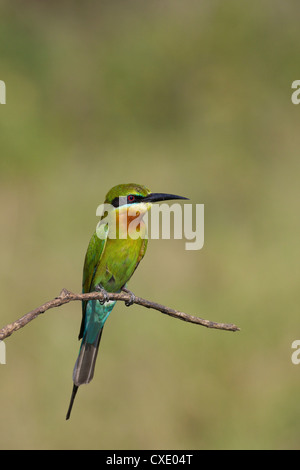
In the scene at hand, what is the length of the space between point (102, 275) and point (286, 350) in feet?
10.00

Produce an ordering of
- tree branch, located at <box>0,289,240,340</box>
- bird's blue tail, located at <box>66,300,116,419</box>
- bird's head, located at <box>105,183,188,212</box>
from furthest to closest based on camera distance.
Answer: bird's blue tail, located at <box>66,300,116,419</box> → bird's head, located at <box>105,183,188,212</box> → tree branch, located at <box>0,289,240,340</box>

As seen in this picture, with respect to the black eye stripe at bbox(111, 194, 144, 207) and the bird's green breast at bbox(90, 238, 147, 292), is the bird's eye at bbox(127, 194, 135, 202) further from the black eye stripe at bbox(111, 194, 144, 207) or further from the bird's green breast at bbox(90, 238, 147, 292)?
the bird's green breast at bbox(90, 238, 147, 292)

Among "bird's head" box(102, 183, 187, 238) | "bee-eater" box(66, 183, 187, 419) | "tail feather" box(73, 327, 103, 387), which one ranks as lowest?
"tail feather" box(73, 327, 103, 387)

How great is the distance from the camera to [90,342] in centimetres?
178

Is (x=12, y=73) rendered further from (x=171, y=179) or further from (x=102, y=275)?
(x=102, y=275)

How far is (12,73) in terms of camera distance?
5.65 metres

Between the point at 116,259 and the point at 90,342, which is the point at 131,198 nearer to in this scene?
the point at 116,259

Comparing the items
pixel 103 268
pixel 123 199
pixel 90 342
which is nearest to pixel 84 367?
pixel 90 342

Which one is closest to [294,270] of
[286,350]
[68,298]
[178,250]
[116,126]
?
[286,350]

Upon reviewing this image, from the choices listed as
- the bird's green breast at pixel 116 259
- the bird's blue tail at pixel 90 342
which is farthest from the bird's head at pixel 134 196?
the bird's blue tail at pixel 90 342

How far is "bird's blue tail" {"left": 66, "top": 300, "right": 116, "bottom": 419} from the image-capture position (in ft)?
5.25

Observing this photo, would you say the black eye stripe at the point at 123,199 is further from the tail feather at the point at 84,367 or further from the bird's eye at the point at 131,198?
the tail feather at the point at 84,367

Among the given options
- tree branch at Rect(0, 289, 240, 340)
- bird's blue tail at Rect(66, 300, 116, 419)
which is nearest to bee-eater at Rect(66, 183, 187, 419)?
bird's blue tail at Rect(66, 300, 116, 419)

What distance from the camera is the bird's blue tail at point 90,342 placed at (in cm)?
160
